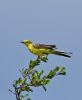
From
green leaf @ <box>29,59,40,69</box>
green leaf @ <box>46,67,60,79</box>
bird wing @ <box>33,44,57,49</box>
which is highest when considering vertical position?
bird wing @ <box>33,44,57,49</box>

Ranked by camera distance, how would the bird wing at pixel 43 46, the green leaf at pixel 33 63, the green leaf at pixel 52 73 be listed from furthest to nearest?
1. the bird wing at pixel 43 46
2. the green leaf at pixel 33 63
3. the green leaf at pixel 52 73

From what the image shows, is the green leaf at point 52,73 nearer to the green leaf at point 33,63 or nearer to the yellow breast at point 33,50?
the green leaf at point 33,63

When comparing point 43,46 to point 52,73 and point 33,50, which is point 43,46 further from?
point 52,73

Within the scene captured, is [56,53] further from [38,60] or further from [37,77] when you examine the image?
[37,77]

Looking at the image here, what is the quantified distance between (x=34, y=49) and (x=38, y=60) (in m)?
1.40

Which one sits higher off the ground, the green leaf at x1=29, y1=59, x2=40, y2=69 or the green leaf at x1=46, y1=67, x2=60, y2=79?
the green leaf at x1=29, y1=59, x2=40, y2=69

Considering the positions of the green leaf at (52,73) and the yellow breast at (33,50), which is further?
the yellow breast at (33,50)

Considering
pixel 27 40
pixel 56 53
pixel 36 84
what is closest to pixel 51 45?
pixel 56 53

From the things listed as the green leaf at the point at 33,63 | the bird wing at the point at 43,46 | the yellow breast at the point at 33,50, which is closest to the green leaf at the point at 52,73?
the green leaf at the point at 33,63

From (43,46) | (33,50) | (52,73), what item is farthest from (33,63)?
(33,50)

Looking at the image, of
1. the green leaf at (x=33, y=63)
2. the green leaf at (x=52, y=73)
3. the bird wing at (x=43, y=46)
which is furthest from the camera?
the bird wing at (x=43, y=46)

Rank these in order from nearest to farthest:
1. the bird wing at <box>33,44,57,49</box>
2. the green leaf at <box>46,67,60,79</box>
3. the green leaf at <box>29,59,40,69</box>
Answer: the green leaf at <box>46,67,60,79</box> → the green leaf at <box>29,59,40,69</box> → the bird wing at <box>33,44,57,49</box>

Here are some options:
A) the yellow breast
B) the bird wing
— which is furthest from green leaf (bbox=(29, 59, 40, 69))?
the yellow breast

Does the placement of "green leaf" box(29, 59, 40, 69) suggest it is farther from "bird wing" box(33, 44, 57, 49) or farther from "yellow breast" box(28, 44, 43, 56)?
"yellow breast" box(28, 44, 43, 56)
